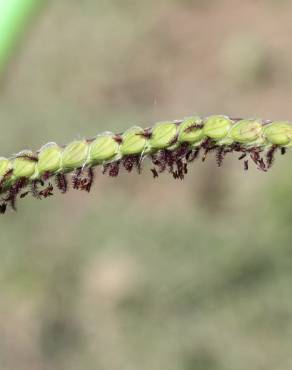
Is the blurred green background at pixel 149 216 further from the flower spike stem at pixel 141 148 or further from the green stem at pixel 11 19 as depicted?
the flower spike stem at pixel 141 148

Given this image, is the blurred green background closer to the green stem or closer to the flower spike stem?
the green stem

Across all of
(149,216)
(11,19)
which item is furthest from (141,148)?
(149,216)

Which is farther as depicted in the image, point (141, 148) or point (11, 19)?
point (11, 19)

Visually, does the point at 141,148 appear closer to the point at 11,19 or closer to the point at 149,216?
the point at 11,19

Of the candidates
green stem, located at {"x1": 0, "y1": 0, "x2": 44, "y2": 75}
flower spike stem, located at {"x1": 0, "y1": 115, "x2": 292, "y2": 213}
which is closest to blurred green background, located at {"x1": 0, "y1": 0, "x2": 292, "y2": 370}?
green stem, located at {"x1": 0, "y1": 0, "x2": 44, "y2": 75}

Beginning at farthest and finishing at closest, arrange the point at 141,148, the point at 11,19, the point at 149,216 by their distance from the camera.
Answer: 1. the point at 149,216
2. the point at 11,19
3. the point at 141,148

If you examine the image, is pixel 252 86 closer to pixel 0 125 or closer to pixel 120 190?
pixel 120 190

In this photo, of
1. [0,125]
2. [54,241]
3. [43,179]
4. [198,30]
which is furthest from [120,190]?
[43,179]

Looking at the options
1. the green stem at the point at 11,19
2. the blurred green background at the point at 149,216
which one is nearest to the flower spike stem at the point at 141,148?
the green stem at the point at 11,19
